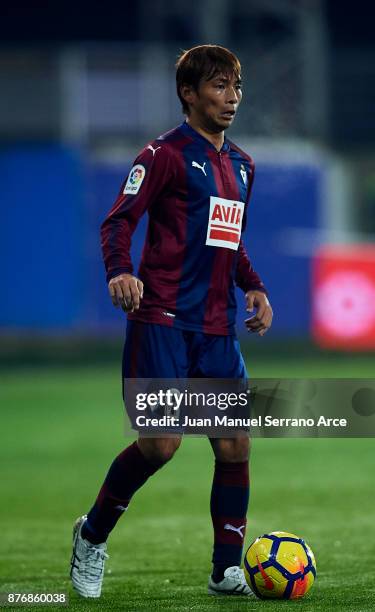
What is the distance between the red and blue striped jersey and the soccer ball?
88 cm

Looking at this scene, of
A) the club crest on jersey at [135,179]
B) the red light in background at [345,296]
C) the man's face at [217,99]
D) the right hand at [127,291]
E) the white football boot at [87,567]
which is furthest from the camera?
the red light in background at [345,296]

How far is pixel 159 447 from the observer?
5574mm

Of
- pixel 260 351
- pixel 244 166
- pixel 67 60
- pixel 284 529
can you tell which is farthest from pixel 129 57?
pixel 244 166

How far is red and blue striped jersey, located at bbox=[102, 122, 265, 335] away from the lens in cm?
563

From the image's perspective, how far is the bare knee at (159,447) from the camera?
5578mm

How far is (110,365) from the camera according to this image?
19875 millimetres

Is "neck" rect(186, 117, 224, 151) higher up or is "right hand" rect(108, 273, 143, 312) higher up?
"neck" rect(186, 117, 224, 151)

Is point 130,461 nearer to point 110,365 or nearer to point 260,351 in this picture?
point 110,365

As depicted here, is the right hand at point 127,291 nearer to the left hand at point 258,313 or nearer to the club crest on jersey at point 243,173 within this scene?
the left hand at point 258,313

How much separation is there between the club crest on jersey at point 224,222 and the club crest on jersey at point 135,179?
31 centimetres

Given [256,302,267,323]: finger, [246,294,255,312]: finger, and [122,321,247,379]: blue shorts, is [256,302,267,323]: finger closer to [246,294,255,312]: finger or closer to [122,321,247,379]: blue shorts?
[246,294,255,312]: finger

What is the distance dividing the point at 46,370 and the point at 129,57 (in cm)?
532

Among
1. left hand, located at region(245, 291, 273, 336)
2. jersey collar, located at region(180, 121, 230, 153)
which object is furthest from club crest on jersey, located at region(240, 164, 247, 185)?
left hand, located at region(245, 291, 273, 336)

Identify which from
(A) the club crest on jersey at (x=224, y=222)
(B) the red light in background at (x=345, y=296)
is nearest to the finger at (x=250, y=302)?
(A) the club crest on jersey at (x=224, y=222)
